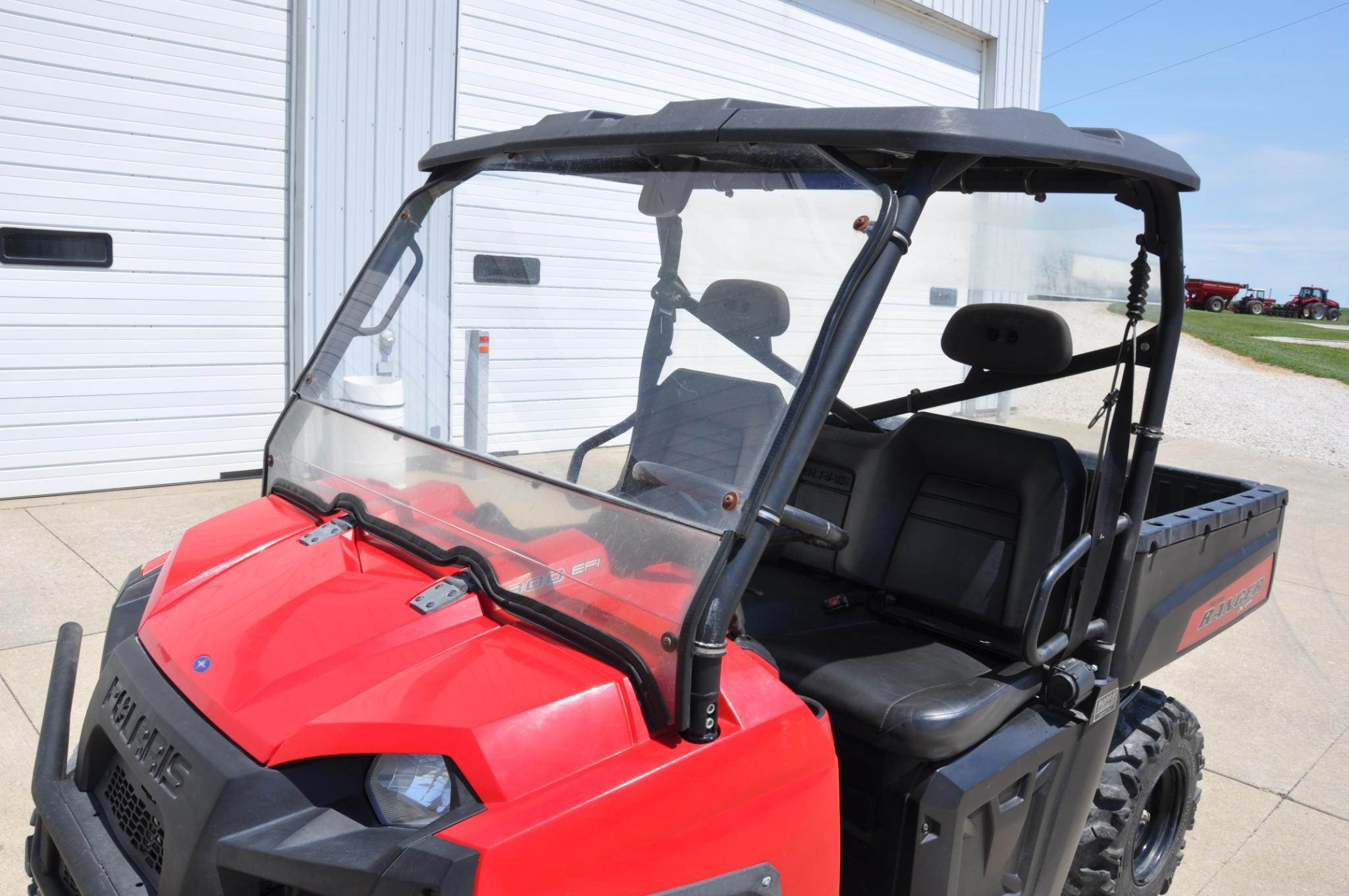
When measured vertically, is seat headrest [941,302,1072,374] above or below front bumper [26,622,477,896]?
above

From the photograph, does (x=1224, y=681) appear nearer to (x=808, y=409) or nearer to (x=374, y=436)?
(x=808, y=409)

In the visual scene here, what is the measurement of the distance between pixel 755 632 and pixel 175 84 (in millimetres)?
5308

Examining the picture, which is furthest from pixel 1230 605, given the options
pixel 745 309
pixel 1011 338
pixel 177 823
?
pixel 177 823

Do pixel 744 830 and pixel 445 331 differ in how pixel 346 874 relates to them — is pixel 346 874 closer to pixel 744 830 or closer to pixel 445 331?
pixel 744 830

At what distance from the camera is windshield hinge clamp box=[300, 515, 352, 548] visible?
2035 millimetres

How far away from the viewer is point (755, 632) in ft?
8.20

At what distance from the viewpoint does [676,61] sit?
8195mm

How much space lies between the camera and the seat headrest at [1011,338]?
8.10 feet

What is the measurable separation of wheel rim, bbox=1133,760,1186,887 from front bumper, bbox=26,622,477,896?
2.23 meters

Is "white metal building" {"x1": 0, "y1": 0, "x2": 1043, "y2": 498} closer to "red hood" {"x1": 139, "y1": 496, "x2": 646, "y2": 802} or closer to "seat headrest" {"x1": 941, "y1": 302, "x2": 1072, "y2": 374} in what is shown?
"red hood" {"x1": 139, "y1": 496, "x2": 646, "y2": 802}

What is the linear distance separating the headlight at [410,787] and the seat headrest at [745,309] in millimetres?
905

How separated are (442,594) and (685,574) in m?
0.44

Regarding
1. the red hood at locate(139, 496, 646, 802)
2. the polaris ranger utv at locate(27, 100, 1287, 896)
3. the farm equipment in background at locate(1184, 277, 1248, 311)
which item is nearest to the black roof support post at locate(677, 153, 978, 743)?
the polaris ranger utv at locate(27, 100, 1287, 896)

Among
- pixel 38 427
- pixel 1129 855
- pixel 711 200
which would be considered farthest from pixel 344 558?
pixel 38 427
